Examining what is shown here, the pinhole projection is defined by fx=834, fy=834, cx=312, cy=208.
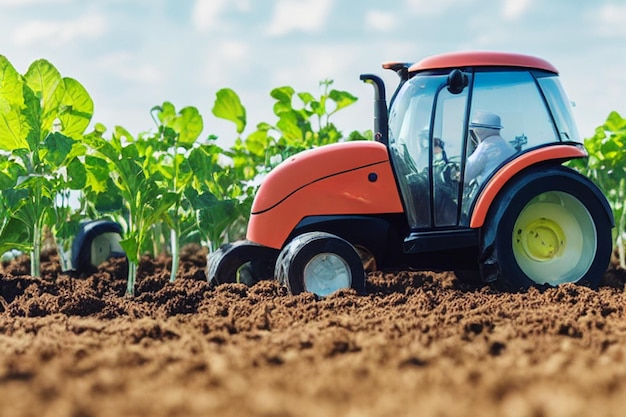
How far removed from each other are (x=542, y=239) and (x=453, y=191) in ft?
2.39

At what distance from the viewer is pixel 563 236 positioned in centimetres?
557

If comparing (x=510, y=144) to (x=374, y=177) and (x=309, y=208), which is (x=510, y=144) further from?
(x=309, y=208)

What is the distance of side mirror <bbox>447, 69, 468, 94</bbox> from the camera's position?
5.25 metres

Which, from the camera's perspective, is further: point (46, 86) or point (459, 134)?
point (46, 86)

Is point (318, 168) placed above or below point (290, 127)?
below

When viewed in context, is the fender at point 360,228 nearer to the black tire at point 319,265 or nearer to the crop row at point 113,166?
the black tire at point 319,265

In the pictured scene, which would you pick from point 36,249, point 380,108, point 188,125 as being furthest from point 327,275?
point 188,125

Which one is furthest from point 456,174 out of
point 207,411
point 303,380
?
point 207,411

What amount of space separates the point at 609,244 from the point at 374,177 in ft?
5.36

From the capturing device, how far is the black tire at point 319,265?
199 inches

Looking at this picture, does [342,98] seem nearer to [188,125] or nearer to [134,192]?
[188,125]

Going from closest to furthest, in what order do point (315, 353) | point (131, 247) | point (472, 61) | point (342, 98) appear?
point (315, 353) < point (472, 61) < point (131, 247) < point (342, 98)

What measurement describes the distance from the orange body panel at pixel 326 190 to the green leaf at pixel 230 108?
2.78 metres

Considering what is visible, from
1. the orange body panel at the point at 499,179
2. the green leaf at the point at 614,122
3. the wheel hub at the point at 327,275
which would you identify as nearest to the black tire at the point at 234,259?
the wheel hub at the point at 327,275
